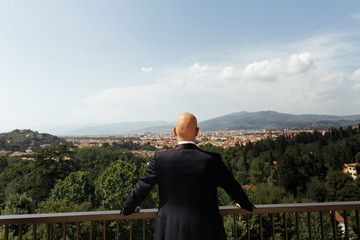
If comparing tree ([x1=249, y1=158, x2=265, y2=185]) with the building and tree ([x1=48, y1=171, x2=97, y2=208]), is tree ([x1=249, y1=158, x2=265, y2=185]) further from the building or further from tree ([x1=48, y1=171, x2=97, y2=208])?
tree ([x1=48, y1=171, x2=97, y2=208])

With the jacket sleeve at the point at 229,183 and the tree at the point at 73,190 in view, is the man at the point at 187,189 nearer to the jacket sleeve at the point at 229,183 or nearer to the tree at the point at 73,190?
the jacket sleeve at the point at 229,183

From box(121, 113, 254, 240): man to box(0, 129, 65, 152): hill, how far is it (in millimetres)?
66950

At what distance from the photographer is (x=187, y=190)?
3.80 feet

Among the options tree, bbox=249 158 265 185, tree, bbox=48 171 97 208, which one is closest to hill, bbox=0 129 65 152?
tree, bbox=48 171 97 208

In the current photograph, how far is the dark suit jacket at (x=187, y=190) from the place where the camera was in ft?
3.80

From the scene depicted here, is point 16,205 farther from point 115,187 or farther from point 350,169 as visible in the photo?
point 350,169

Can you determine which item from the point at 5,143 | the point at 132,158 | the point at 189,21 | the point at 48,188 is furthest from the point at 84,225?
the point at 5,143

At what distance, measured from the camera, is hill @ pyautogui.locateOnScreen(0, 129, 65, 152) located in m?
58.8

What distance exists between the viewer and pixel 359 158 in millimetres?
41031

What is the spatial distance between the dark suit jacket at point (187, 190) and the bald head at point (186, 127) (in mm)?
68

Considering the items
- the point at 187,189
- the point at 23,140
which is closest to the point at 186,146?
the point at 187,189

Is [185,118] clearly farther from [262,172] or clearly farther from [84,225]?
[262,172]

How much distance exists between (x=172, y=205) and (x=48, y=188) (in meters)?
23.6

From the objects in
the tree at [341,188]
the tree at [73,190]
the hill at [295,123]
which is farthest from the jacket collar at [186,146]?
the hill at [295,123]
